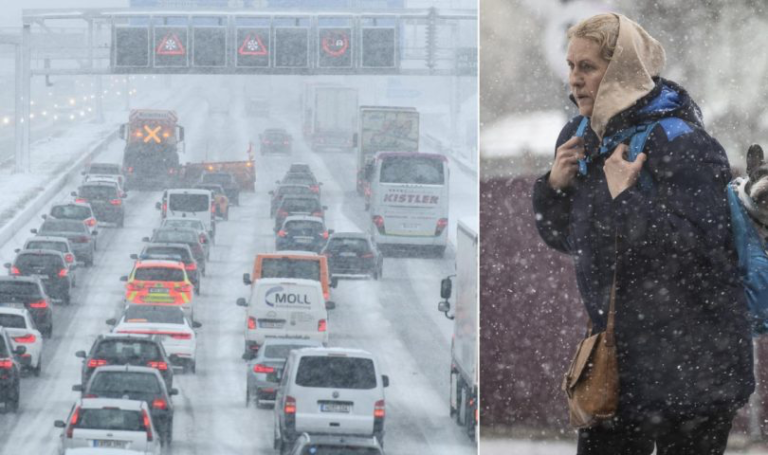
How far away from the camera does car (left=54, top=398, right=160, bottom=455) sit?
15.3 metres

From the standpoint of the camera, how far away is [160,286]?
28.4m

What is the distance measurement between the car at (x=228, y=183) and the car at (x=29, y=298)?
682 inches

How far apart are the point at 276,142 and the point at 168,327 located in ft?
120

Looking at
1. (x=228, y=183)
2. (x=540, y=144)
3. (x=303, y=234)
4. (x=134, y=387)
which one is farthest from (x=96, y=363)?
(x=228, y=183)

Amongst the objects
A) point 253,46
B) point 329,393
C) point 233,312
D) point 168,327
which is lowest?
point 233,312

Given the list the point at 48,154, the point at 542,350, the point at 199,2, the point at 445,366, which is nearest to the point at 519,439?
the point at 542,350

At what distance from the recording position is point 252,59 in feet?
101

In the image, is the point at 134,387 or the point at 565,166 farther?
the point at 134,387

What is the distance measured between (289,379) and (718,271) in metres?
15.2

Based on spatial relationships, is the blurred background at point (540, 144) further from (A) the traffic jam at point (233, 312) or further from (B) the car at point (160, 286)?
(B) the car at point (160, 286)

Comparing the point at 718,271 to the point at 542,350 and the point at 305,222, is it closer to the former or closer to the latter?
the point at 542,350

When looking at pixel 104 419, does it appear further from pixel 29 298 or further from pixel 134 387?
pixel 29 298

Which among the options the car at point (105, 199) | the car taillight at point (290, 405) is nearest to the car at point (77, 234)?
the car at point (105, 199)

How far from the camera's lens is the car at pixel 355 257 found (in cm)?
3083
